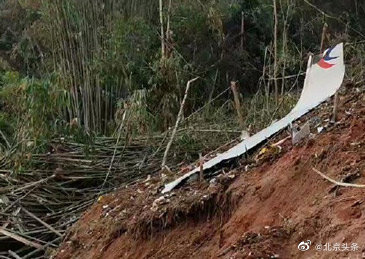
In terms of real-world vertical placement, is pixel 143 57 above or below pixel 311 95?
below

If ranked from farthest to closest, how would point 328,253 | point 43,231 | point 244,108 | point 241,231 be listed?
point 244,108
point 43,231
point 241,231
point 328,253

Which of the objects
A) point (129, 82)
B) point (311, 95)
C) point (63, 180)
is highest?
point (311, 95)

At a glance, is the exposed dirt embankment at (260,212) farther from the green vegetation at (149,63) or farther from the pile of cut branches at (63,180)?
the green vegetation at (149,63)

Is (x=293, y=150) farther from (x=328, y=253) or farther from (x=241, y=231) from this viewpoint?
(x=328, y=253)

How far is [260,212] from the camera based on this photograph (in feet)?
7.45

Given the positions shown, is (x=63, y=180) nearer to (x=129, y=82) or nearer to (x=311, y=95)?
(x=311, y=95)

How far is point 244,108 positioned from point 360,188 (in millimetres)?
3390

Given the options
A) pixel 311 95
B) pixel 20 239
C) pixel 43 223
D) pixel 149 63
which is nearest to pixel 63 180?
pixel 43 223

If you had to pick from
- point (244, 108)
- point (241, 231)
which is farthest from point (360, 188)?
point (244, 108)

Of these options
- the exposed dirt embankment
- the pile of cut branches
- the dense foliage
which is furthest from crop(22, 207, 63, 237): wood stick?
the dense foliage

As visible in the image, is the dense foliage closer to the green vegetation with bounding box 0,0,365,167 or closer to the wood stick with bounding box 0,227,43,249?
the green vegetation with bounding box 0,0,365,167

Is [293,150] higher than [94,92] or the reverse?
higher

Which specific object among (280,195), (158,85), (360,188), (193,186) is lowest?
(158,85)

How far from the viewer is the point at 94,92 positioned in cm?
608
